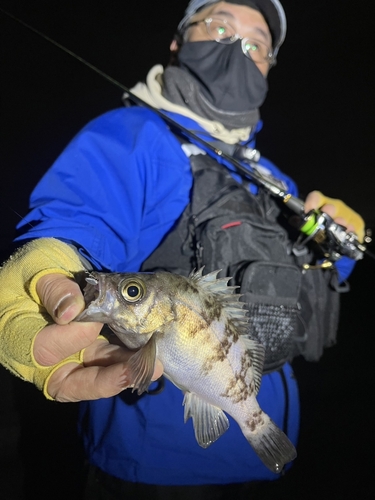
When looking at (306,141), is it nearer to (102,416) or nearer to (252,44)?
(252,44)

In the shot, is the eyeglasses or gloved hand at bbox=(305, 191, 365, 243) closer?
gloved hand at bbox=(305, 191, 365, 243)

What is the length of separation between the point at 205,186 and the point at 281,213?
0.47m

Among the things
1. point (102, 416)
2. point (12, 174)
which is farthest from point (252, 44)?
point (102, 416)

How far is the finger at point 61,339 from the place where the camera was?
499 millimetres

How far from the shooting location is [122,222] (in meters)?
0.92

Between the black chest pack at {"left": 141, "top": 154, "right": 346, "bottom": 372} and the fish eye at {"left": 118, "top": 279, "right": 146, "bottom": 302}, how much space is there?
414 mm

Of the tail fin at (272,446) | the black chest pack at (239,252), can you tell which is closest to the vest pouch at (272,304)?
the black chest pack at (239,252)

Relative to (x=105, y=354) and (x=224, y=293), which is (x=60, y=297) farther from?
(x=224, y=293)

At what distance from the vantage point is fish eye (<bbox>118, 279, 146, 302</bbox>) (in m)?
0.57

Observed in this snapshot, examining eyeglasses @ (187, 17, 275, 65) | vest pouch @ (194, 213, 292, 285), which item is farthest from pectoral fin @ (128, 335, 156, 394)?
eyeglasses @ (187, 17, 275, 65)

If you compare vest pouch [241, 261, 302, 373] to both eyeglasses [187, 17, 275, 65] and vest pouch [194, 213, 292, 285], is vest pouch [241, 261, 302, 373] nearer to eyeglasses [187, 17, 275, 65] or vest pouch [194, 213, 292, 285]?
vest pouch [194, 213, 292, 285]

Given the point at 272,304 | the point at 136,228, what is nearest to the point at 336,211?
the point at 272,304

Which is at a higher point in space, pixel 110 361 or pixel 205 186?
pixel 205 186

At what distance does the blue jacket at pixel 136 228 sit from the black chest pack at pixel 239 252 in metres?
0.06
